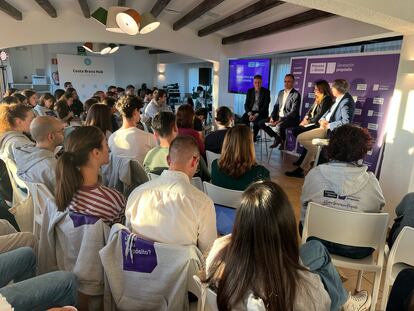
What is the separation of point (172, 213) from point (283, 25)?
4937 millimetres

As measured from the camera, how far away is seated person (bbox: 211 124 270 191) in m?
2.27

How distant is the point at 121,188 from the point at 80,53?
1037cm

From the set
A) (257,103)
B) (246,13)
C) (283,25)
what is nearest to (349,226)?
(246,13)

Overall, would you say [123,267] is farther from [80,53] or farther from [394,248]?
[80,53]

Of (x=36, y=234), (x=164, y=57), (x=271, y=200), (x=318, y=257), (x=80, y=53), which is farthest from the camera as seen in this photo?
(x=164, y=57)

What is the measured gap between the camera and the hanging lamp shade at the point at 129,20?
11.2ft

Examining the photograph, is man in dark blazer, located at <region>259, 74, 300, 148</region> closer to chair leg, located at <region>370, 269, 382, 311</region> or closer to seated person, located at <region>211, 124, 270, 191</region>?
seated person, located at <region>211, 124, 270, 191</region>

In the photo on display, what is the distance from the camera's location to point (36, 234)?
2076mm

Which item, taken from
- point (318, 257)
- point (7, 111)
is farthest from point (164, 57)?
point (318, 257)

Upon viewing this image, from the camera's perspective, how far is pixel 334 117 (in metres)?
4.48

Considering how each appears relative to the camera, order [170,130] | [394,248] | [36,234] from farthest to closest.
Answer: [170,130] < [36,234] < [394,248]

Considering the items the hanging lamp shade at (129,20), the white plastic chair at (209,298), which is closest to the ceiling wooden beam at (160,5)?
the hanging lamp shade at (129,20)

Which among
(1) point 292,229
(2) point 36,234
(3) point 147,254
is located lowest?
(2) point 36,234

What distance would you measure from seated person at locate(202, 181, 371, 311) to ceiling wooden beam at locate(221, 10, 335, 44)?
14.3 ft
